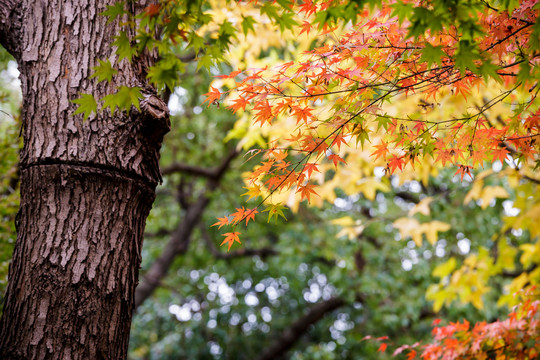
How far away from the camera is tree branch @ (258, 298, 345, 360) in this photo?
780 centimetres

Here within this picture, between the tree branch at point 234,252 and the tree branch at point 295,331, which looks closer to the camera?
the tree branch at point 295,331

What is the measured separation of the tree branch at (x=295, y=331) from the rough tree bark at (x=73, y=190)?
6.51 metres

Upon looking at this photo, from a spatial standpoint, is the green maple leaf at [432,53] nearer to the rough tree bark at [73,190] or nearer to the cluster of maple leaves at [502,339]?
the rough tree bark at [73,190]

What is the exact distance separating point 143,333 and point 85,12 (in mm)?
7207

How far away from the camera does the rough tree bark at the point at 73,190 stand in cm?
156

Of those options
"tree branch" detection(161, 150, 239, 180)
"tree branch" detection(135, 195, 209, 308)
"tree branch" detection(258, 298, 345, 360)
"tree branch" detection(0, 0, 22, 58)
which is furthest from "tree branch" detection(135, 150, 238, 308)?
"tree branch" detection(0, 0, 22, 58)

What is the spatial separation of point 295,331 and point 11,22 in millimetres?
7180

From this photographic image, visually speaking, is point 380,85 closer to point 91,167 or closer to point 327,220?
point 91,167

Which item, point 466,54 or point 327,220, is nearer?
point 466,54

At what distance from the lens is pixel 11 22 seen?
1.81 meters

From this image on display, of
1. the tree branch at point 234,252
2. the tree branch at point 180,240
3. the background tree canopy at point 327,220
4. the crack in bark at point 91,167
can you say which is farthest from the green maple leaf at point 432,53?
the tree branch at point 234,252

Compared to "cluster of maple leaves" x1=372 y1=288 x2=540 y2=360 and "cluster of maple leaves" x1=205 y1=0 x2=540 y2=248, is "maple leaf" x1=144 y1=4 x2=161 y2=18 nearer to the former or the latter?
"cluster of maple leaves" x1=205 y1=0 x2=540 y2=248

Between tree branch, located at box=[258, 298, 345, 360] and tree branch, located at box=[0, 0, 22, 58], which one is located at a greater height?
tree branch, located at box=[258, 298, 345, 360]

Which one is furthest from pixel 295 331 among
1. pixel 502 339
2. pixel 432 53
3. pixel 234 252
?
pixel 432 53
